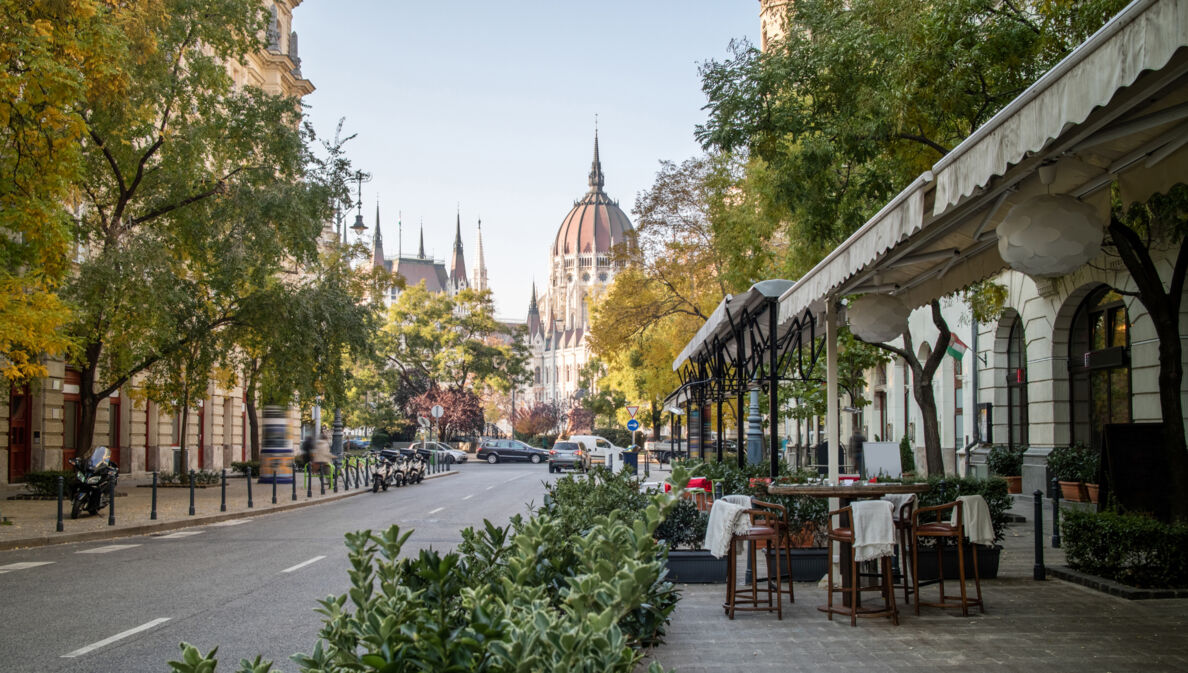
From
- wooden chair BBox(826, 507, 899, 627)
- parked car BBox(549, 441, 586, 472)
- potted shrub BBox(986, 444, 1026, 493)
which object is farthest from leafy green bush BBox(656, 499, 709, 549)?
parked car BBox(549, 441, 586, 472)

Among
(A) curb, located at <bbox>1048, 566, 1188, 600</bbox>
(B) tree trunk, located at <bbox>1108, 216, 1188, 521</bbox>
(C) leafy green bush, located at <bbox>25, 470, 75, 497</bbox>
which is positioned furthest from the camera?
(C) leafy green bush, located at <bbox>25, 470, 75, 497</bbox>

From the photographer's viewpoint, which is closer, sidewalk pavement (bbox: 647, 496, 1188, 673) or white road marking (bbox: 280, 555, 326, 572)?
sidewalk pavement (bbox: 647, 496, 1188, 673)

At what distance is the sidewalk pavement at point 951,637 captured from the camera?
717cm

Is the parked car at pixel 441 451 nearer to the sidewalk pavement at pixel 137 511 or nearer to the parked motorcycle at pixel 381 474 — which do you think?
the parked motorcycle at pixel 381 474

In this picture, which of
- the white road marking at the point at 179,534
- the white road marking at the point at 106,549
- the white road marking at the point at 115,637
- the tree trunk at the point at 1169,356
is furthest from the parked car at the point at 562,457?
the white road marking at the point at 115,637

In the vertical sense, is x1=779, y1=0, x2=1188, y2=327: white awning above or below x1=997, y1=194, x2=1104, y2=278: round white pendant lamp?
above

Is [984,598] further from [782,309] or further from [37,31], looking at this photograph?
[37,31]

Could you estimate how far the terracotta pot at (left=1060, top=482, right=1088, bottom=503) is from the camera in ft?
60.6

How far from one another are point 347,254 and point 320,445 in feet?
26.9

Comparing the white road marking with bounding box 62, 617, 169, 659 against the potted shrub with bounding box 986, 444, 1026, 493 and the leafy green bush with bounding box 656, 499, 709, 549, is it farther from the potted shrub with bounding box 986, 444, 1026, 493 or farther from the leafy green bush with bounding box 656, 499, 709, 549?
the potted shrub with bounding box 986, 444, 1026, 493

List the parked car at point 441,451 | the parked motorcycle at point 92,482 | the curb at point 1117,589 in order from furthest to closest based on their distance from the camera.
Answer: the parked car at point 441,451 → the parked motorcycle at point 92,482 → the curb at point 1117,589

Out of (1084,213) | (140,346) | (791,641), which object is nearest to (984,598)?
(791,641)

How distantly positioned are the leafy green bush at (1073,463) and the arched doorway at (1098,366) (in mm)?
521

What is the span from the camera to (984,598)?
9914 millimetres
